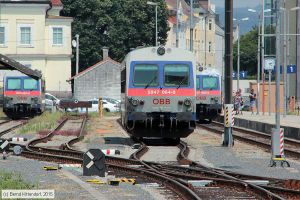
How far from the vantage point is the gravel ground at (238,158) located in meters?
21.8

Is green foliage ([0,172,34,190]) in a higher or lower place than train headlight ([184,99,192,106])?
lower

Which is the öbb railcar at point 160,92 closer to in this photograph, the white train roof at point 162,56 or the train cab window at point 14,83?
the white train roof at point 162,56

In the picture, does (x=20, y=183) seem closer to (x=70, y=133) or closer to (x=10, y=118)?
(x=70, y=133)

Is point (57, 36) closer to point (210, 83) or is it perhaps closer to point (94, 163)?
point (210, 83)

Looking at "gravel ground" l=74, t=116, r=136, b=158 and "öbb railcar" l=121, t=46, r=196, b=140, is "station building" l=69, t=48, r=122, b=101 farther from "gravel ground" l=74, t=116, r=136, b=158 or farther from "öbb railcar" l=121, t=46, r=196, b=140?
→ "öbb railcar" l=121, t=46, r=196, b=140

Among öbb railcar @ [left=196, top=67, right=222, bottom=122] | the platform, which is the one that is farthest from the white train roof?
öbb railcar @ [left=196, top=67, right=222, bottom=122]

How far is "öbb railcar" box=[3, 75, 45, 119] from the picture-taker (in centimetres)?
5384

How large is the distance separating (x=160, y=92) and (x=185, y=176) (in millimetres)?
11106

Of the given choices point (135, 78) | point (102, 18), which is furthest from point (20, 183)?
point (102, 18)

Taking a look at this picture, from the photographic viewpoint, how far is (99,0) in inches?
3944

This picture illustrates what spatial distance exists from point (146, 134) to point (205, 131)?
11.8 metres

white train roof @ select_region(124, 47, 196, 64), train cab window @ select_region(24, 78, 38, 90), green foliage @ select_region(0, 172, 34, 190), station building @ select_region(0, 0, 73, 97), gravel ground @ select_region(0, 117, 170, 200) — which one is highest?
station building @ select_region(0, 0, 73, 97)

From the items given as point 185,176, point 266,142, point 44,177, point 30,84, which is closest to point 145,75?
point 266,142

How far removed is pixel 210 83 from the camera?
159 ft
